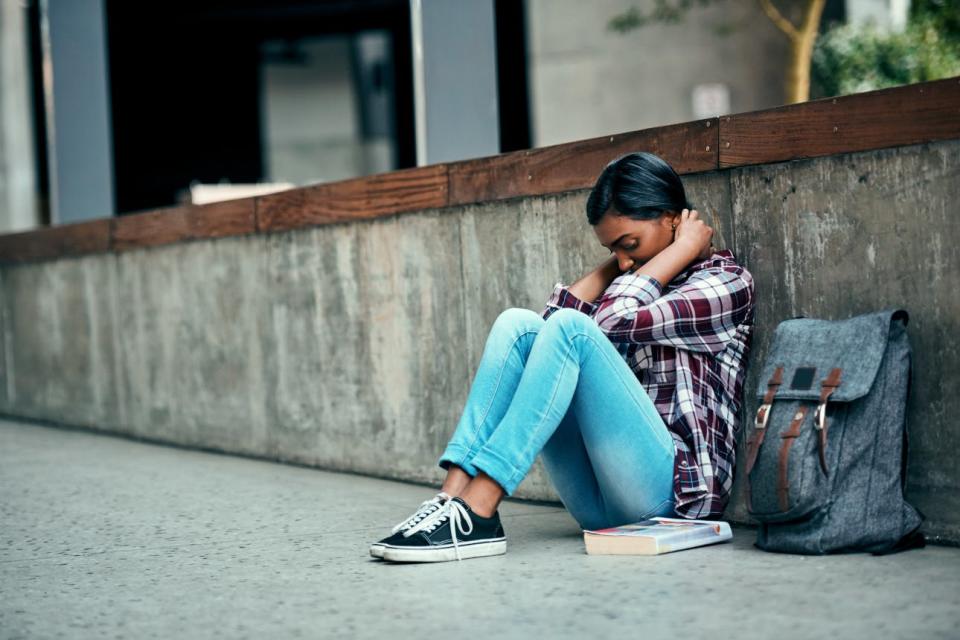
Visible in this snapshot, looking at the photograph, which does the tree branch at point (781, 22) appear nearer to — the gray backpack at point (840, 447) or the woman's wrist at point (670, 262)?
the woman's wrist at point (670, 262)

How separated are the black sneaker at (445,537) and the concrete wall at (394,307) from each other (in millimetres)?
1000

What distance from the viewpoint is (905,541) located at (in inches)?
136

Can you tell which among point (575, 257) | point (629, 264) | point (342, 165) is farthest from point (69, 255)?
point (342, 165)

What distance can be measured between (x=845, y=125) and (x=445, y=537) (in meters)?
1.71

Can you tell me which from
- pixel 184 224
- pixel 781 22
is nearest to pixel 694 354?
pixel 184 224

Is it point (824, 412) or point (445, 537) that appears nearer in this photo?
point (824, 412)

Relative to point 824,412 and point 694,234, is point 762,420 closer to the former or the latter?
point 824,412

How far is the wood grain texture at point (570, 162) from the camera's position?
4254 mm

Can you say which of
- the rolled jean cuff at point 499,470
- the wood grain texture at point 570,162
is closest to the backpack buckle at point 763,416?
the rolled jean cuff at point 499,470

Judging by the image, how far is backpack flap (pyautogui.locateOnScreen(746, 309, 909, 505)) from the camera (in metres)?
3.35

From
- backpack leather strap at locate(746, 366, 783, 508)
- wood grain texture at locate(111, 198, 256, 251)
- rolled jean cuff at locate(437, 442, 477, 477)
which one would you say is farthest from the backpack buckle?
wood grain texture at locate(111, 198, 256, 251)

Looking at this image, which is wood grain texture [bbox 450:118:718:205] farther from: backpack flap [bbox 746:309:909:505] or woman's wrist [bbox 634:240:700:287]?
backpack flap [bbox 746:309:909:505]

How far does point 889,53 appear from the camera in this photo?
15.0m

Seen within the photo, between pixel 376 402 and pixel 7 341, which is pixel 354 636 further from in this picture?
pixel 7 341
